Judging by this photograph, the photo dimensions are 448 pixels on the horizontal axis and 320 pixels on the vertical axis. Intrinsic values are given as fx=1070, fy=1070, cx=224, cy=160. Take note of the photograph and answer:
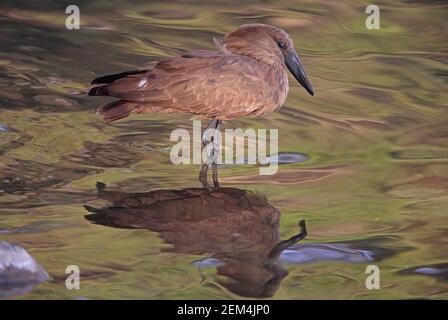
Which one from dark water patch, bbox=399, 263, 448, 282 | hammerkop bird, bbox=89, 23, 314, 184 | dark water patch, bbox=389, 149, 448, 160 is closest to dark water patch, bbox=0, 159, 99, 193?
hammerkop bird, bbox=89, 23, 314, 184

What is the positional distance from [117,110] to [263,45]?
117 cm

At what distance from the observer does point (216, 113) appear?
732 centimetres

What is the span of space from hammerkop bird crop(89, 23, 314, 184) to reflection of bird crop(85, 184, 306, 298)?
0.64m

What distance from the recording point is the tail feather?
705 centimetres

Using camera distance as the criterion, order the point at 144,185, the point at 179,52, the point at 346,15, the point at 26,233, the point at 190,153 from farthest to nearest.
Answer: the point at 346,15 → the point at 179,52 → the point at 190,153 → the point at 144,185 → the point at 26,233

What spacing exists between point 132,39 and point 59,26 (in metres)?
0.67

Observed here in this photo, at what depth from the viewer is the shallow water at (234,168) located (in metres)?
5.79

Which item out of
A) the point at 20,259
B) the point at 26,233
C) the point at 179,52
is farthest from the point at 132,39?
the point at 20,259

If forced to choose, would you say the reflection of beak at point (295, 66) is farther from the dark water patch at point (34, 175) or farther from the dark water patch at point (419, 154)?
the dark water patch at point (34, 175)

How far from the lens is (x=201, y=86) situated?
7168mm

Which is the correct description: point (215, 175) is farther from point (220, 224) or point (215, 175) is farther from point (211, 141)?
point (220, 224)

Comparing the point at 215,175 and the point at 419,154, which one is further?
the point at 419,154

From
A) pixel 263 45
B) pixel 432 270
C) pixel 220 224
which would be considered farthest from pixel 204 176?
pixel 432 270
